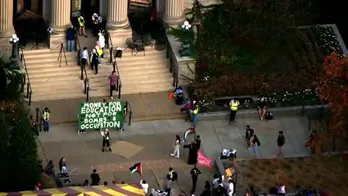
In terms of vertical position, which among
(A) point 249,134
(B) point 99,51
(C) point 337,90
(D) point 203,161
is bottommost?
(D) point 203,161

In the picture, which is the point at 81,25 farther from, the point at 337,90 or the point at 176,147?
the point at 337,90

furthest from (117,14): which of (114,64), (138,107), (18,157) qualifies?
(18,157)

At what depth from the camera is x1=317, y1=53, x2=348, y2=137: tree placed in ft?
227

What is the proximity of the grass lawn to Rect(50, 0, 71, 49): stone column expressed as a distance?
11851 millimetres

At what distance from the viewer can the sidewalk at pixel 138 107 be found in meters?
73.4

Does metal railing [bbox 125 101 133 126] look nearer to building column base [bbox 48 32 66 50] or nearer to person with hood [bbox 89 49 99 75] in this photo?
person with hood [bbox 89 49 99 75]

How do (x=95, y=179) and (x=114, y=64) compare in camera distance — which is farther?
(x=114, y=64)

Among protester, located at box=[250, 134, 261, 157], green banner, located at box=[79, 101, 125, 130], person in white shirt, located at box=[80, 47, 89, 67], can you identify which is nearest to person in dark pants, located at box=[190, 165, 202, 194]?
protester, located at box=[250, 134, 261, 157]

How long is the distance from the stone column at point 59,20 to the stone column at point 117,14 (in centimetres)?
217

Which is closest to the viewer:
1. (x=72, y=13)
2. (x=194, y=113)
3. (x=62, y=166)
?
(x=62, y=166)

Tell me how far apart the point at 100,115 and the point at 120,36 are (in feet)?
21.9

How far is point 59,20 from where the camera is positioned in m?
75.5

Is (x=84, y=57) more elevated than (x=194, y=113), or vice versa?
(x=84, y=57)

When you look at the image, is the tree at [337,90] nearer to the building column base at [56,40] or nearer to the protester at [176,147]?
the protester at [176,147]
